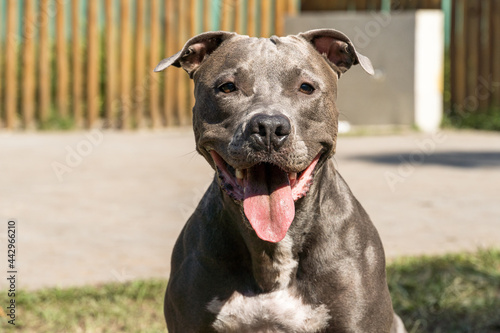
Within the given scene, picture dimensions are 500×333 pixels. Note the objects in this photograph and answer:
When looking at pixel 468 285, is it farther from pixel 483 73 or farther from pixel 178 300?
pixel 483 73

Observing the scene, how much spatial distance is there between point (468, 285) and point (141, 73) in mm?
7992

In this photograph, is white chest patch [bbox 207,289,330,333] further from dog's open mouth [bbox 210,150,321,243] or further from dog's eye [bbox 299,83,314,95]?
dog's eye [bbox 299,83,314,95]

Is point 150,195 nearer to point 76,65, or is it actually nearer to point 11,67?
point 76,65

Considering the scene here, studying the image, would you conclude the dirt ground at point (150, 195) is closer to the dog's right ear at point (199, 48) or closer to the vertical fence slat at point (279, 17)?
the dog's right ear at point (199, 48)

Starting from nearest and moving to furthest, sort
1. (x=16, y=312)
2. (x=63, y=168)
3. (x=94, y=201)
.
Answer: (x=16, y=312), (x=94, y=201), (x=63, y=168)

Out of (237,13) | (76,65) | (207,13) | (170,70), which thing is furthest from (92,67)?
(237,13)

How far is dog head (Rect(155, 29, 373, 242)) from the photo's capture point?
3385 mm

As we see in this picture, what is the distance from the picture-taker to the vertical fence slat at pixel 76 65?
39.6ft

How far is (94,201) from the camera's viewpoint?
309 inches

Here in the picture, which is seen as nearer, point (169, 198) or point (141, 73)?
point (169, 198)

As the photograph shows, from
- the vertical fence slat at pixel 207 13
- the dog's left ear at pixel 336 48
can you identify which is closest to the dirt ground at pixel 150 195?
the dog's left ear at pixel 336 48

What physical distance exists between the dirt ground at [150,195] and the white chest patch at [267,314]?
161cm

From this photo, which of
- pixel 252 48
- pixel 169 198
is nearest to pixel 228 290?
pixel 252 48

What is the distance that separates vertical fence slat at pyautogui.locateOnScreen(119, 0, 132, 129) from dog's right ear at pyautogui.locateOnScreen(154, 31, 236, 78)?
8.54 m
